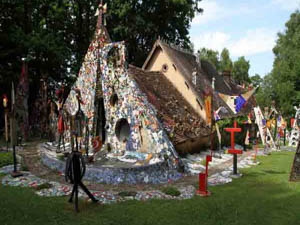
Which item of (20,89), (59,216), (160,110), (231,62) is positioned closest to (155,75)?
(160,110)

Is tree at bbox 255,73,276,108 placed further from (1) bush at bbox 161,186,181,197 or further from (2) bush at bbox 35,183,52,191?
(2) bush at bbox 35,183,52,191

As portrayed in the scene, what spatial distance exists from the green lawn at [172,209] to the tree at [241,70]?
177 ft

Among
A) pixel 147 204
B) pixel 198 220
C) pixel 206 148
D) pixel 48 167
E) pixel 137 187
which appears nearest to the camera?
pixel 198 220

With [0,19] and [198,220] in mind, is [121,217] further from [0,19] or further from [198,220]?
[0,19]

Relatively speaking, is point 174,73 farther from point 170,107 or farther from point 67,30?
point 67,30

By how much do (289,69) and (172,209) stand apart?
103ft

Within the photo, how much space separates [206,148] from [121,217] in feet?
39.8

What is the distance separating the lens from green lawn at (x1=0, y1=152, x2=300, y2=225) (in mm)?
7875

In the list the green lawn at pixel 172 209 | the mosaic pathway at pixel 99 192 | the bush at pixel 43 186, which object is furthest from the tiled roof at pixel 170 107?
the bush at pixel 43 186

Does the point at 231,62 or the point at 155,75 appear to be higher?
the point at 231,62

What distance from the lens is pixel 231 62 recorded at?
62.6 m

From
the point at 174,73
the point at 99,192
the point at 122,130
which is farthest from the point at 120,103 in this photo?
the point at 174,73

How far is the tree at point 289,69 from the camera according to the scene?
33.3m

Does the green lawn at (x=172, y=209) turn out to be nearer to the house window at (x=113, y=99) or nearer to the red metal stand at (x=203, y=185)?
the red metal stand at (x=203, y=185)
